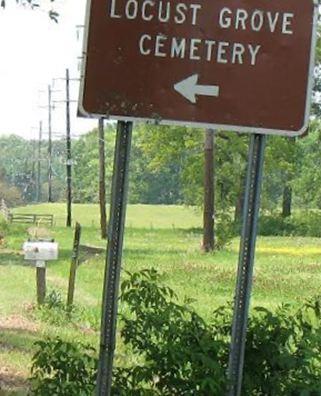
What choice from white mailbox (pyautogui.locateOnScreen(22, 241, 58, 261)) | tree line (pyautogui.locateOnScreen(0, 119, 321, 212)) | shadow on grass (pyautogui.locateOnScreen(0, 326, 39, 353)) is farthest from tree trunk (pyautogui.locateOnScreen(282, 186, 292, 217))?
shadow on grass (pyautogui.locateOnScreen(0, 326, 39, 353))

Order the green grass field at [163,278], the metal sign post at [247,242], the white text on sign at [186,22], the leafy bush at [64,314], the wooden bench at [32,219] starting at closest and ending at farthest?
1. the white text on sign at [186,22]
2. the metal sign post at [247,242]
3. the green grass field at [163,278]
4. the leafy bush at [64,314]
5. the wooden bench at [32,219]

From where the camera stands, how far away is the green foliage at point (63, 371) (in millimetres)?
3930

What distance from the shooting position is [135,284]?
4195 millimetres

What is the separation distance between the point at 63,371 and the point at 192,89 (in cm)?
156

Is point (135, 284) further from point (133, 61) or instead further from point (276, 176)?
point (276, 176)

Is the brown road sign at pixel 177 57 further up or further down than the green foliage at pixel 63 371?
further up

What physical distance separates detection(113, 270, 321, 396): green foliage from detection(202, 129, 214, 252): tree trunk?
2850 centimetres

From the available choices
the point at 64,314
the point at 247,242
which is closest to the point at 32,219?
the point at 64,314

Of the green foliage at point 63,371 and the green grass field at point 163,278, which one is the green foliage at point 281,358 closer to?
the green foliage at point 63,371

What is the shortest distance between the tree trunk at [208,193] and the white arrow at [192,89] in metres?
29.1

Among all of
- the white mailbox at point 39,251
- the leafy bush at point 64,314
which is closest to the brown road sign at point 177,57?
the white mailbox at point 39,251

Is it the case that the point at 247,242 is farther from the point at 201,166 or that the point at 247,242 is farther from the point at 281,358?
the point at 201,166

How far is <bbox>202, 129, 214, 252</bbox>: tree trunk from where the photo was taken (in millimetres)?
32756

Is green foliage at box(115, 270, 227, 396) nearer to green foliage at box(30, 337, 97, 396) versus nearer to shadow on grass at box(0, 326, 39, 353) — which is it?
green foliage at box(30, 337, 97, 396)
